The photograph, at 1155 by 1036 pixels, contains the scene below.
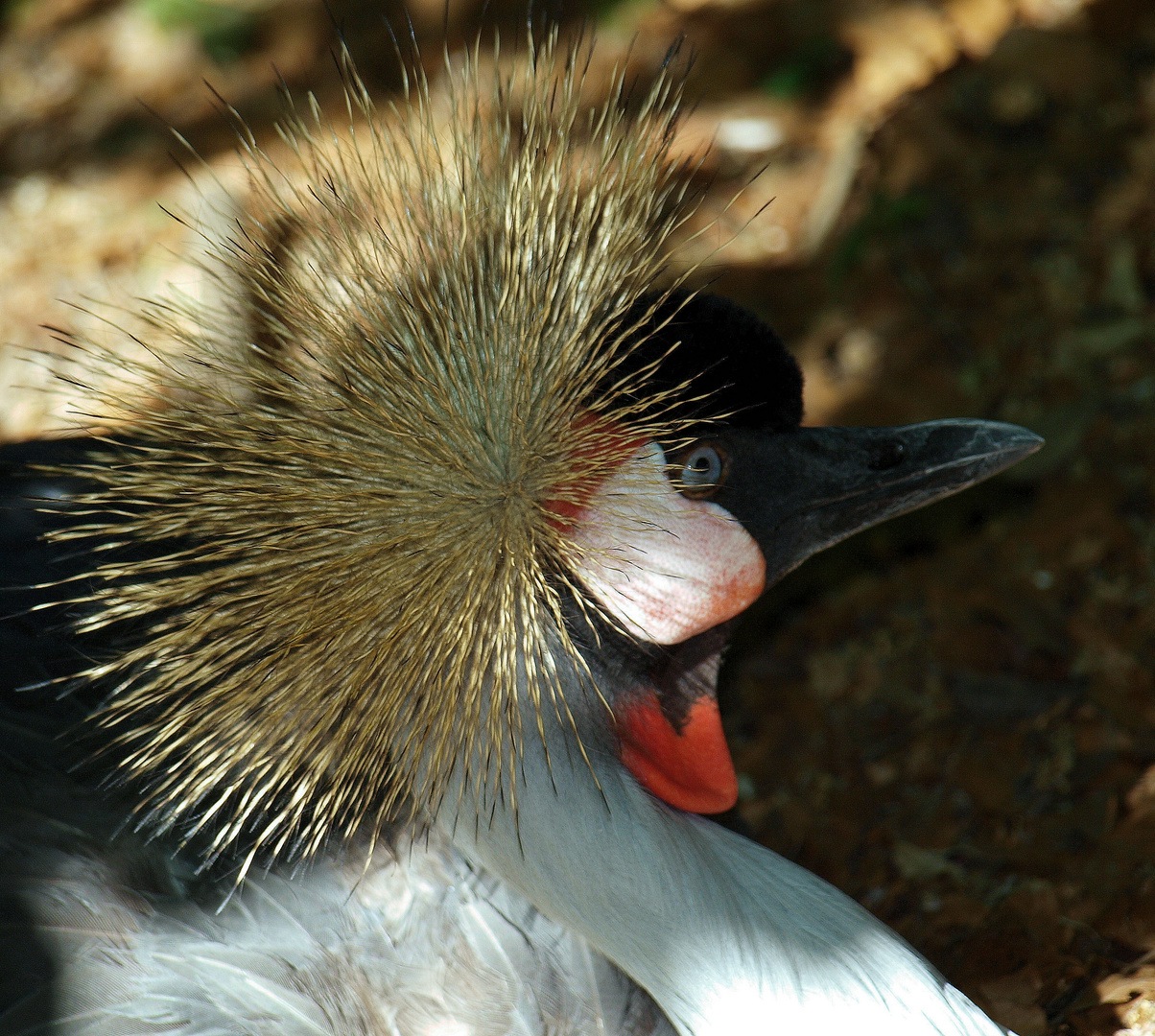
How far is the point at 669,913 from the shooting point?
43.3 inches

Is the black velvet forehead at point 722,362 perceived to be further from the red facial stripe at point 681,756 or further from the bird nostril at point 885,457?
the red facial stripe at point 681,756

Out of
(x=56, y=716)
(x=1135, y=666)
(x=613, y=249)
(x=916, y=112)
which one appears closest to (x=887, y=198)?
(x=916, y=112)

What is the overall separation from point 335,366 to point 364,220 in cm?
15

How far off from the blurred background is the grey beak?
10.8 inches

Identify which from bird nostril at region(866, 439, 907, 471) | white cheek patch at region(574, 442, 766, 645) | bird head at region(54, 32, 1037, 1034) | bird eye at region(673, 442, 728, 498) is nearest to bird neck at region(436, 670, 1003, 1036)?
bird head at region(54, 32, 1037, 1034)

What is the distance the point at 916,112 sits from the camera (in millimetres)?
2508

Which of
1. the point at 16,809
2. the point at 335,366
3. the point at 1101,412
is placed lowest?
the point at 1101,412

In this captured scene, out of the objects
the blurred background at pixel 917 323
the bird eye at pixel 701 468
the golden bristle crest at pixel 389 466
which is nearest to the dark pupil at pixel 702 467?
the bird eye at pixel 701 468

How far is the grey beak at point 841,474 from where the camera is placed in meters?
1.26

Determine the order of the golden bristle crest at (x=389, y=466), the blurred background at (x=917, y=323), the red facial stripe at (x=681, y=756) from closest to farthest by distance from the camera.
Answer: the golden bristle crest at (x=389, y=466)
the red facial stripe at (x=681, y=756)
the blurred background at (x=917, y=323)

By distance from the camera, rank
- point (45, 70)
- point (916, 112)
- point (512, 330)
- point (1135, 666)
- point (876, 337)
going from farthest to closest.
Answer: point (45, 70), point (916, 112), point (876, 337), point (1135, 666), point (512, 330)

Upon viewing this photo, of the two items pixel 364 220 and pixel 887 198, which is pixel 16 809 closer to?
pixel 364 220

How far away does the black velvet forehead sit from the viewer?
3.78 ft

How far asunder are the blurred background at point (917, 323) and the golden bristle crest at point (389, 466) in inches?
5.4
